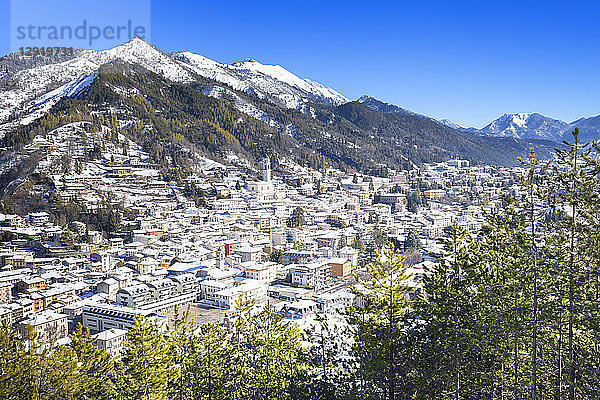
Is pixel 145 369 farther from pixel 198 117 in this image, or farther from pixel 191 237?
pixel 198 117

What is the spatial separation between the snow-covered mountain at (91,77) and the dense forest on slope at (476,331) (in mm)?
66739

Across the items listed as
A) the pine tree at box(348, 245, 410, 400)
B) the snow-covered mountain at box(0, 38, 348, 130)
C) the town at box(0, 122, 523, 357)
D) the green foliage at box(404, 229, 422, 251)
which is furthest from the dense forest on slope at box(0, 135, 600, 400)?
the snow-covered mountain at box(0, 38, 348, 130)

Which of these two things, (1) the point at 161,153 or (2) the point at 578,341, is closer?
(2) the point at 578,341

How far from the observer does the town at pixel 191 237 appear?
21.3 meters

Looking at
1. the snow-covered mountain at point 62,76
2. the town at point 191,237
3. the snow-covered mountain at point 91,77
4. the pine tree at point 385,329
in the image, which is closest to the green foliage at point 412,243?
the town at point 191,237

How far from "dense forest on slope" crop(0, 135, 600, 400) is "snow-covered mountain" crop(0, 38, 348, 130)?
66739 millimetres

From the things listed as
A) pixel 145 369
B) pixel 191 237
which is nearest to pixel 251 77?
pixel 191 237

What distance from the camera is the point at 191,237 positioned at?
34.8 metres

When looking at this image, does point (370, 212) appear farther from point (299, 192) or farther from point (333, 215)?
point (299, 192)

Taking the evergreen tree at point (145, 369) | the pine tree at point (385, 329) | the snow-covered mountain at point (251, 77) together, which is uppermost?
the snow-covered mountain at point (251, 77)

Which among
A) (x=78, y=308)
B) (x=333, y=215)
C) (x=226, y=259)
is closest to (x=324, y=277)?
(x=226, y=259)

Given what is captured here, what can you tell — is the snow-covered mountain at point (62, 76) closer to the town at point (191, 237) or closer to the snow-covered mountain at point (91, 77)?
the snow-covered mountain at point (91, 77)

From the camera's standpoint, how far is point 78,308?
20.6 metres

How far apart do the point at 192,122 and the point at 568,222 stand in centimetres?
7033
